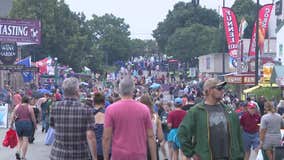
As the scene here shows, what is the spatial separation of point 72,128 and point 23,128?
7.88 m

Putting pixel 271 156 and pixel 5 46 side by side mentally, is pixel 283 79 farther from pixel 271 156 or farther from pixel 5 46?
pixel 271 156

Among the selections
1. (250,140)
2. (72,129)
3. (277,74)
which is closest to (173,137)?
(250,140)

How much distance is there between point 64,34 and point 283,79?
37.3 metres

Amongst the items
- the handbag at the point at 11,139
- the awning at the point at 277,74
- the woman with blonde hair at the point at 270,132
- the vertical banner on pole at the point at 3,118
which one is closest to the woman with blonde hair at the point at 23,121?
the handbag at the point at 11,139

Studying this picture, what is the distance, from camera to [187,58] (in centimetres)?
8925

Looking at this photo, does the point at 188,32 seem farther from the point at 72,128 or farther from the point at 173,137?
the point at 72,128

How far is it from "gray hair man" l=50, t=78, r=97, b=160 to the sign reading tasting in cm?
2720

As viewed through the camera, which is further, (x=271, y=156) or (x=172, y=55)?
(x=172, y=55)

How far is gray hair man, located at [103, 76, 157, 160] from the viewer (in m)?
7.40

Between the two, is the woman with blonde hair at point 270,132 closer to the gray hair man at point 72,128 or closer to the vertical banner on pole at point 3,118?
the gray hair man at point 72,128

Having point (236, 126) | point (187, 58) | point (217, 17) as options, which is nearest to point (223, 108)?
point (236, 126)

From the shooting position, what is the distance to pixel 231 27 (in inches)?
1533

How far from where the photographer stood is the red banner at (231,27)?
127ft

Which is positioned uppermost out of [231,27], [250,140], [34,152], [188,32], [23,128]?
[188,32]
